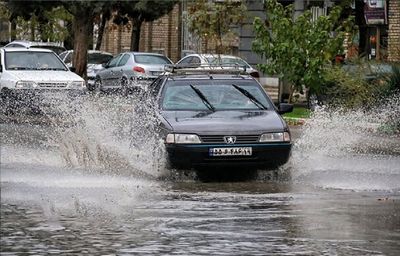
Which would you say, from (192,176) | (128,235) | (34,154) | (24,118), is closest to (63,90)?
(24,118)

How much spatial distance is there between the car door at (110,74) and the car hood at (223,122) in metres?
A: 23.1

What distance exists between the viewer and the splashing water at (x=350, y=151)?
15863mm

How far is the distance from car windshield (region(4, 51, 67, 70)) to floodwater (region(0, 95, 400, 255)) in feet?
25.4

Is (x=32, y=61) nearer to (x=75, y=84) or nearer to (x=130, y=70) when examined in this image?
(x=75, y=84)

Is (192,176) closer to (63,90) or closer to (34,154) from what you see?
(34,154)

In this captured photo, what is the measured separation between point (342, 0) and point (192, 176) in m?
22.8

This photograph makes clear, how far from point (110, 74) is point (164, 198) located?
26379mm

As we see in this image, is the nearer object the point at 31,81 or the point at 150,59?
the point at 31,81

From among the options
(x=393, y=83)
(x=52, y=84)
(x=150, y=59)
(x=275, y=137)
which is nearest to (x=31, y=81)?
(x=52, y=84)

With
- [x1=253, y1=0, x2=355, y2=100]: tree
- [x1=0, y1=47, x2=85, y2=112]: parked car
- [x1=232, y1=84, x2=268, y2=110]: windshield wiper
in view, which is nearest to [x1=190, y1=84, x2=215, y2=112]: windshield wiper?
[x1=232, y1=84, x2=268, y2=110]: windshield wiper

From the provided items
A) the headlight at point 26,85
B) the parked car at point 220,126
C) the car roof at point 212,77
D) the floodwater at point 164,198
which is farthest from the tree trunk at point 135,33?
the parked car at point 220,126

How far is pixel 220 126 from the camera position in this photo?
15320 millimetres

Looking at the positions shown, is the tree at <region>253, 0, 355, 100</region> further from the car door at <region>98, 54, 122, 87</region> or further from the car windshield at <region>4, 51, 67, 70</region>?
the car door at <region>98, 54, 122, 87</region>

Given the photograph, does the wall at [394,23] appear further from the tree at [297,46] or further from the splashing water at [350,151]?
the splashing water at [350,151]
